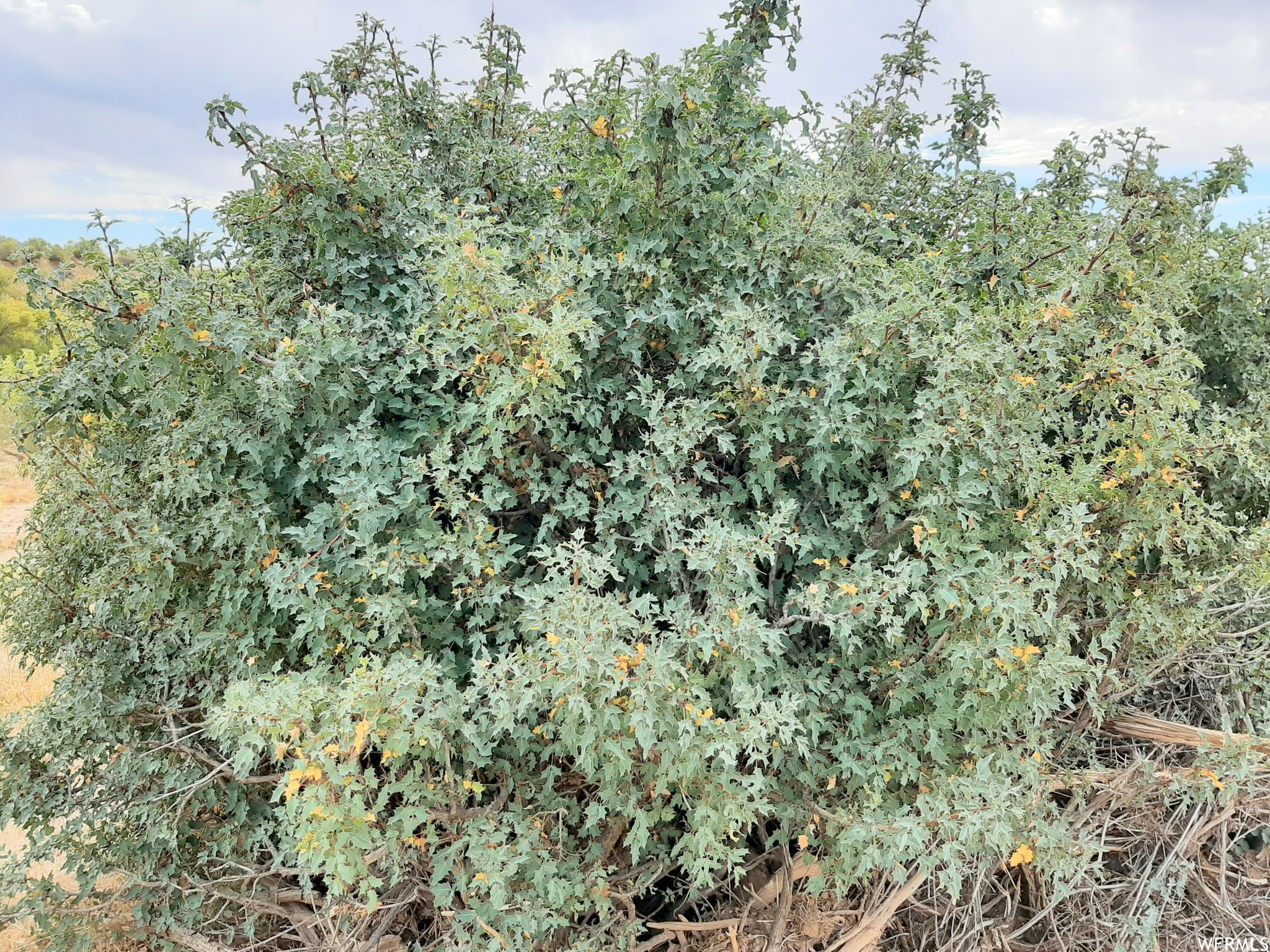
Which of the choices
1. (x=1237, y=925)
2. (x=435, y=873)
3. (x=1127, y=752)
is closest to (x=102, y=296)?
(x=435, y=873)

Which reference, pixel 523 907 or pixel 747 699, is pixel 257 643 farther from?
pixel 747 699

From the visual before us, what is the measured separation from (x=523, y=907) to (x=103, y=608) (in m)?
1.88

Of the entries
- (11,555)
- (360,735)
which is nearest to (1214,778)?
(360,735)

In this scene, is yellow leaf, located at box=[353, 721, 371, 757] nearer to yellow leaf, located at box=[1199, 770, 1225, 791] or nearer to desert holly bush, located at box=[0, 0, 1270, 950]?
desert holly bush, located at box=[0, 0, 1270, 950]

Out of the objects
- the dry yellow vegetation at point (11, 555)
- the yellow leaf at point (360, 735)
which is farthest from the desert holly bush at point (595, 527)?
the dry yellow vegetation at point (11, 555)

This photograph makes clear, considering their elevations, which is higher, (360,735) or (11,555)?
(360,735)

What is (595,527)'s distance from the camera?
9.04 feet

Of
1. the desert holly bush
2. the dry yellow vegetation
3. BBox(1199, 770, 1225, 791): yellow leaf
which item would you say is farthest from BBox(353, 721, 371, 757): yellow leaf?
BBox(1199, 770, 1225, 791): yellow leaf

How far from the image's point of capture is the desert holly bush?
222cm

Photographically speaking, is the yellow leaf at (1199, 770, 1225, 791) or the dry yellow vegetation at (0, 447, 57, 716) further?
the dry yellow vegetation at (0, 447, 57, 716)

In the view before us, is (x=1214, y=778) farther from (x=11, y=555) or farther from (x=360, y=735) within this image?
(x=11, y=555)

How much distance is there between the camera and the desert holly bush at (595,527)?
2.22m

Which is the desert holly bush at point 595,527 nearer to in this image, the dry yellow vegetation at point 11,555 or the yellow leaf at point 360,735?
the yellow leaf at point 360,735

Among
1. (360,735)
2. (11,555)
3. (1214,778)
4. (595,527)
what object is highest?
(595,527)
